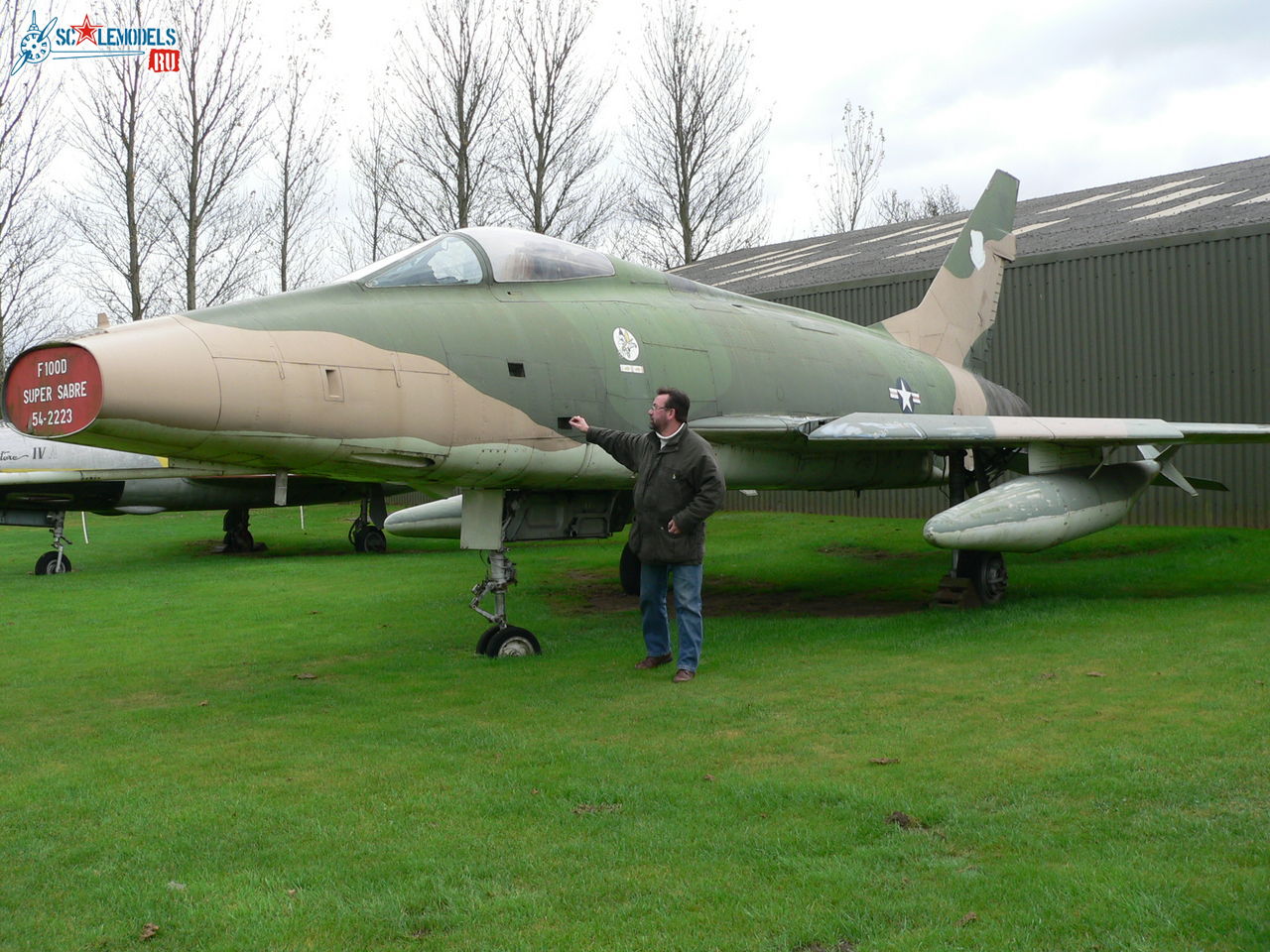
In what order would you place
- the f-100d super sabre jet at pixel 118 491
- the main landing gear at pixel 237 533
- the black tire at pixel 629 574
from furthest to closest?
the main landing gear at pixel 237 533
the f-100d super sabre jet at pixel 118 491
the black tire at pixel 629 574

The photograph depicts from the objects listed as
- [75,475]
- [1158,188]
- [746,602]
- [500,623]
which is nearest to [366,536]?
[75,475]

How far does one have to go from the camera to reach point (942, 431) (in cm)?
856

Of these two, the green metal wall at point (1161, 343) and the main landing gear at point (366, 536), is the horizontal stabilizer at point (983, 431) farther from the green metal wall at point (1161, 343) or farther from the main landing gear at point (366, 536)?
the main landing gear at point (366, 536)

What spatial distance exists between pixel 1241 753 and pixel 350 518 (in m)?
22.8

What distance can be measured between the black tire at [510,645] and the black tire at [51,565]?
10.3m

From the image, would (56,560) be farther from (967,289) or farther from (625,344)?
(967,289)

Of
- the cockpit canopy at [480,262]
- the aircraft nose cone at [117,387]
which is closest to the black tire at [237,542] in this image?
the cockpit canopy at [480,262]

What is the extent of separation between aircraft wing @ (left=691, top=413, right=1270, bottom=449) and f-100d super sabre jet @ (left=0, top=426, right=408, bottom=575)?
26.8 feet

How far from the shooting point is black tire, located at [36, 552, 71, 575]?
15.3m

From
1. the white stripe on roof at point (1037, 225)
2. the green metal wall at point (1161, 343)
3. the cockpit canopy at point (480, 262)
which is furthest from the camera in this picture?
the white stripe on roof at point (1037, 225)

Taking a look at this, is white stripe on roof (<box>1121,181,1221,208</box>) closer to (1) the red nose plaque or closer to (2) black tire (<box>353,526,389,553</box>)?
(2) black tire (<box>353,526,389,553</box>)

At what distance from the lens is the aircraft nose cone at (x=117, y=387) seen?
17.1 feet

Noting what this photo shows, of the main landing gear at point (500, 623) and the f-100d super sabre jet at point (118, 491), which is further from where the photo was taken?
the f-100d super sabre jet at point (118, 491)

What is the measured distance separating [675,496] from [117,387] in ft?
10.5
